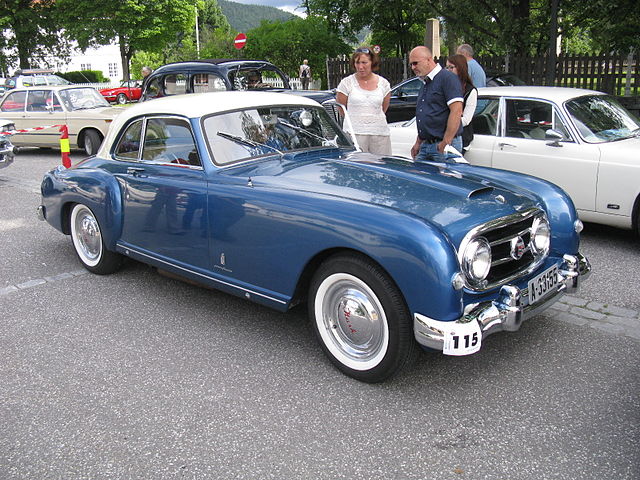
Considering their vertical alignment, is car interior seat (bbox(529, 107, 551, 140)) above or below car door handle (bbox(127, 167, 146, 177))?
above

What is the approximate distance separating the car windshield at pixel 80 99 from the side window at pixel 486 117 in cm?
908

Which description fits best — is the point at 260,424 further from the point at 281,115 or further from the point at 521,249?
the point at 281,115

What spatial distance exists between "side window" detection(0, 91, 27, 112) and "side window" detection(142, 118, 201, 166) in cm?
1000

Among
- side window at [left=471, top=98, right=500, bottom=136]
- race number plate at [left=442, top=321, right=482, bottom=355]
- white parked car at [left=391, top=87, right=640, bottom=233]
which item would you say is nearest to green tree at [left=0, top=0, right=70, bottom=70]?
side window at [left=471, top=98, right=500, bottom=136]

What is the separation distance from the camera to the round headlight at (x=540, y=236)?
3597 millimetres

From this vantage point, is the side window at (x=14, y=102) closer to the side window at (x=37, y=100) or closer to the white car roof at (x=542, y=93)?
the side window at (x=37, y=100)

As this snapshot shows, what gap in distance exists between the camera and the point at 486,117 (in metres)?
6.68

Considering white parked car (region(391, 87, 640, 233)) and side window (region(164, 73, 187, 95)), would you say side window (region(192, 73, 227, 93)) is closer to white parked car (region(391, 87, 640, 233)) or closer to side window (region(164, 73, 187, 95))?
side window (region(164, 73, 187, 95))

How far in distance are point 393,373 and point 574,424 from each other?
36.3 inches

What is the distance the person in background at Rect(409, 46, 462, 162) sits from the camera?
552cm

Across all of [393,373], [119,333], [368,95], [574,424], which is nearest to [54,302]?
[119,333]

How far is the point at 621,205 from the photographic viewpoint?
18.6 feet

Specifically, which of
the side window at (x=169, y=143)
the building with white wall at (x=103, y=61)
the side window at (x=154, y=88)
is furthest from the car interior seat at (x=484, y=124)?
the building with white wall at (x=103, y=61)

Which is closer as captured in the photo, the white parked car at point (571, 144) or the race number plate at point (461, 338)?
the race number plate at point (461, 338)
